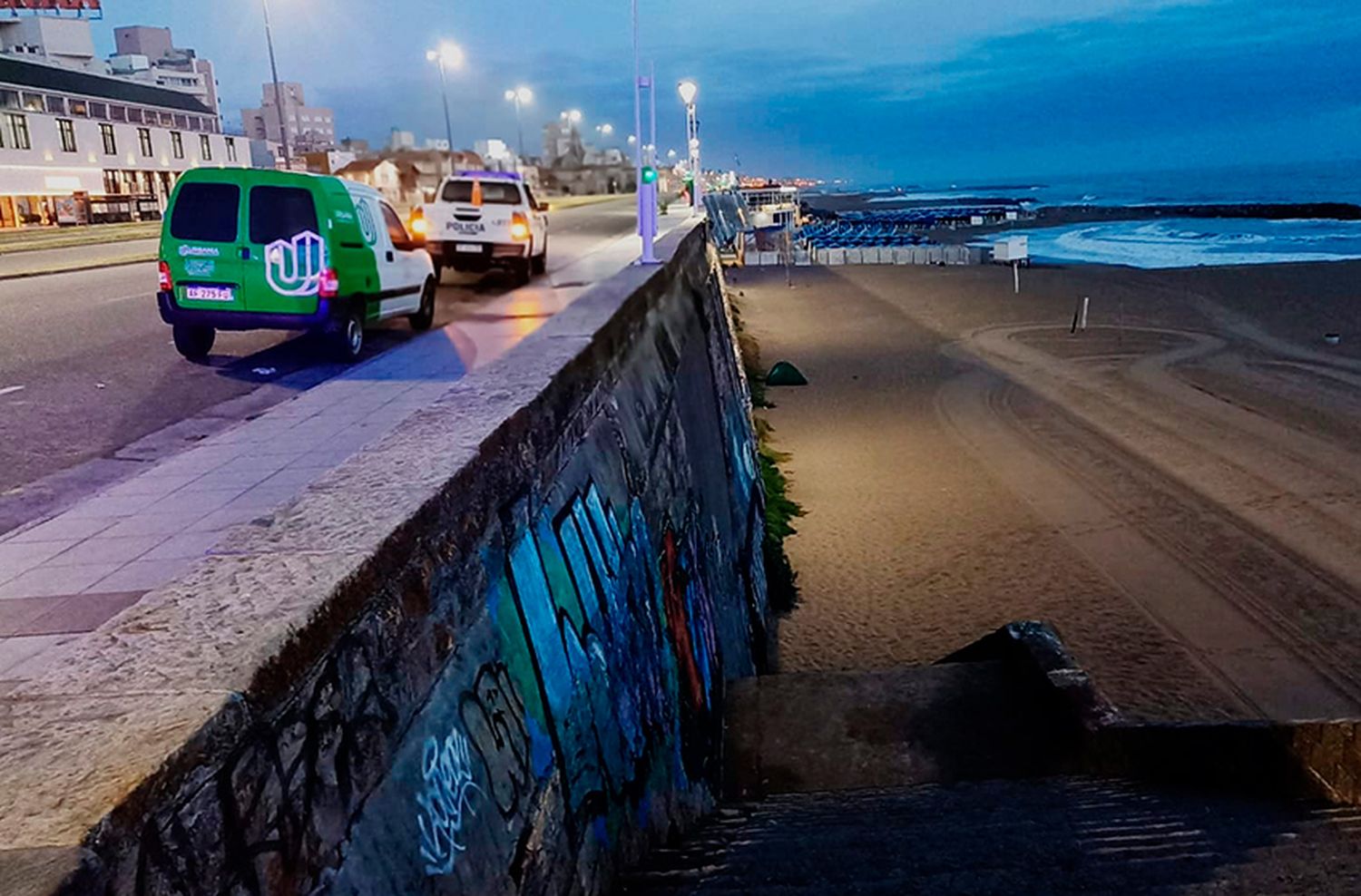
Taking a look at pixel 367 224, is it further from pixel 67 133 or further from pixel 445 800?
pixel 67 133

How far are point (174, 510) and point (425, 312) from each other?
7.94 meters

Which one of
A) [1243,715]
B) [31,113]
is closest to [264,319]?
[1243,715]

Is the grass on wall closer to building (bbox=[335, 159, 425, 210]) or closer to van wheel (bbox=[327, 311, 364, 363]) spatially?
van wheel (bbox=[327, 311, 364, 363])

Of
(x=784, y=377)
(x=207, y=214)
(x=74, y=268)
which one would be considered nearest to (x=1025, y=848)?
(x=207, y=214)

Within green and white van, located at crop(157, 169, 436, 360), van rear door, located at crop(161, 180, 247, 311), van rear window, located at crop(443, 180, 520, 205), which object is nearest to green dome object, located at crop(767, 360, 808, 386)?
van rear window, located at crop(443, 180, 520, 205)

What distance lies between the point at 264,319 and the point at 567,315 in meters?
3.81

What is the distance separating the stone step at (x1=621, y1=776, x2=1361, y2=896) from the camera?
4.12 meters

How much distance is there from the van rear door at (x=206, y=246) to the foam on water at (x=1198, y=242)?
54.6 m

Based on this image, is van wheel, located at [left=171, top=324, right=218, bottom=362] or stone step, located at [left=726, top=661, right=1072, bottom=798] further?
van wheel, located at [left=171, top=324, right=218, bottom=362]

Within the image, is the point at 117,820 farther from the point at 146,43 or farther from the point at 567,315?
the point at 146,43

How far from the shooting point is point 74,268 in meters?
19.2

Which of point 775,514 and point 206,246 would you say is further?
point 775,514

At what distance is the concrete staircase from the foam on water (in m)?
53.7

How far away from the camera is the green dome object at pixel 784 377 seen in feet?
79.3
